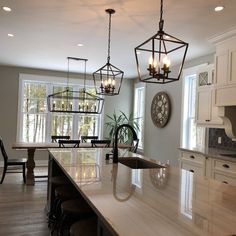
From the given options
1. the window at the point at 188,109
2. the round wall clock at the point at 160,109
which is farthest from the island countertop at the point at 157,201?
the round wall clock at the point at 160,109

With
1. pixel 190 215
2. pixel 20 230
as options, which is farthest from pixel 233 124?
pixel 20 230

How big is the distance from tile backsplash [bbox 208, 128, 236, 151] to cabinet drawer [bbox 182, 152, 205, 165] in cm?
68

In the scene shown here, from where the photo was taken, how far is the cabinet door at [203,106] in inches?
173

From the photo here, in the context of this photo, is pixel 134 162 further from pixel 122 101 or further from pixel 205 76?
pixel 122 101

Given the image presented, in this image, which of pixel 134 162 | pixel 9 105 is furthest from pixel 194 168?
pixel 9 105

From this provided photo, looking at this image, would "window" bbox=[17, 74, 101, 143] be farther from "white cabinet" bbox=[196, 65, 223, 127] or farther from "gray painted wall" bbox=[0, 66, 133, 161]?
"white cabinet" bbox=[196, 65, 223, 127]

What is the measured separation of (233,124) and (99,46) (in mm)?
2631

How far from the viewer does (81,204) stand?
2377 millimetres

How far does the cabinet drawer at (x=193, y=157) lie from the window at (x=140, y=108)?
2.99 metres

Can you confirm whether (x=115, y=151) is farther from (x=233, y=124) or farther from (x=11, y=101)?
(x=11, y=101)

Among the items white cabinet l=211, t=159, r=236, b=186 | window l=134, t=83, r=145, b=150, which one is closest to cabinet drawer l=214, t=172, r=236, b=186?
white cabinet l=211, t=159, r=236, b=186

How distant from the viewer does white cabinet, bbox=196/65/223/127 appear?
4.23 metres

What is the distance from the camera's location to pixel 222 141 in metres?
4.67

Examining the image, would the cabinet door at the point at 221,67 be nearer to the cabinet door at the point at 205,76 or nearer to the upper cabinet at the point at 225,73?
the upper cabinet at the point at 225,73
